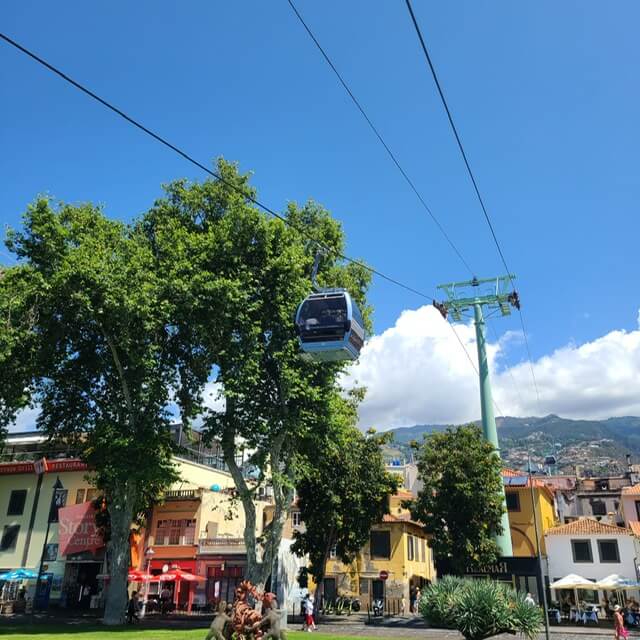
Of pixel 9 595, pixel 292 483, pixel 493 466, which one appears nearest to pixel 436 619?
pixel 292 483

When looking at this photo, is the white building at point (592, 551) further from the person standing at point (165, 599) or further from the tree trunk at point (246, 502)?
the person standing at point (165, 599)

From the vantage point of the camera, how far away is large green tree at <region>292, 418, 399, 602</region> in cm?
3603

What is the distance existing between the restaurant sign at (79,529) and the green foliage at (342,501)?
1331 cm

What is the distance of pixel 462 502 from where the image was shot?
35125 mm

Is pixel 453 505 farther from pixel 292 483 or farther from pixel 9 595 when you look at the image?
pixel 9 595

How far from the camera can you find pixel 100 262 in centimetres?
2677

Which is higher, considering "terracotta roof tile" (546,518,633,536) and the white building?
"terracotta roof tile" (546,518,633,536)

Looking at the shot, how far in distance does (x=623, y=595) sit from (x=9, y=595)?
4268cm

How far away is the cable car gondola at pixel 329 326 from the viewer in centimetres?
1862

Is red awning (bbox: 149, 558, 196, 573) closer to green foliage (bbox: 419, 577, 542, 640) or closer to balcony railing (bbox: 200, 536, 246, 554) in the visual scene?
balcony railing (bbox: 200, 536, 246, 554)

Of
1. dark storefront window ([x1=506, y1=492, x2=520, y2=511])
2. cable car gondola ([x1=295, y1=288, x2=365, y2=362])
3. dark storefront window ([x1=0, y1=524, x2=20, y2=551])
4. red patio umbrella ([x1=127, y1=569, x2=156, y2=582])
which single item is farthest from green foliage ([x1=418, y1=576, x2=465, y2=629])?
dark storefront window ([x1=0, y1=524, x2=20, y2=551])

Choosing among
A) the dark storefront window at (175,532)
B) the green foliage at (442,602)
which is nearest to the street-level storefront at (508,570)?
the dark storefront window at (175,532)

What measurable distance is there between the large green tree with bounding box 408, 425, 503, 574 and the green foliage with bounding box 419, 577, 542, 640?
16.8m

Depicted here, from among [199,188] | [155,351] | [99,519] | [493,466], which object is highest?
[199,188]
